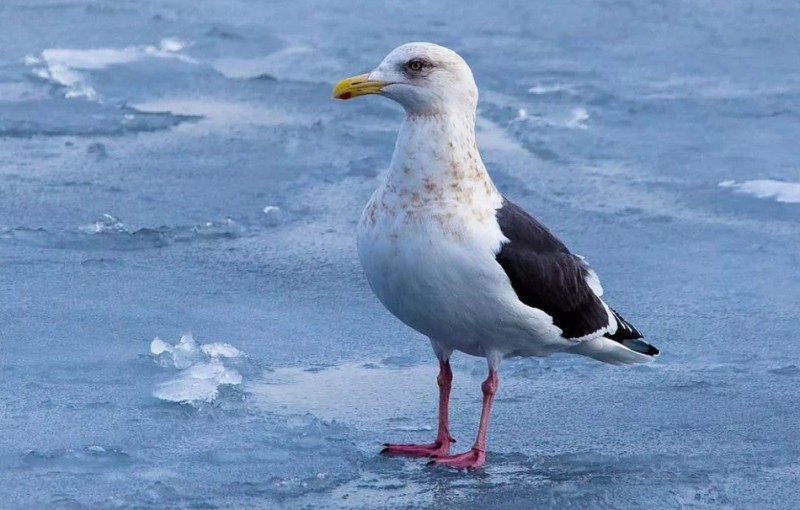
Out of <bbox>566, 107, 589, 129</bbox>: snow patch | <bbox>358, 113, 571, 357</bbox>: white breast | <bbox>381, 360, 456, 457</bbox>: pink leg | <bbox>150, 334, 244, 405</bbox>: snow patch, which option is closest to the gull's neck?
<bbox>358, 113, 571, 357</bbox>: white breast

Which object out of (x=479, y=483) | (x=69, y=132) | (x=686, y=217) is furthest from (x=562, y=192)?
(x=479, y=483)

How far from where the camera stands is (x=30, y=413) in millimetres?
5109

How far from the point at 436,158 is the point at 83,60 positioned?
265 inches

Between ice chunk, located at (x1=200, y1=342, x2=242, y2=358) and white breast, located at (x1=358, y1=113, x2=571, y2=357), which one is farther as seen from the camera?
ice chunk, located at (x1=200, y1=342, x2=242, y2=358)

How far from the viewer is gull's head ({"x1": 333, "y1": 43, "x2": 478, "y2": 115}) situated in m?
5.03

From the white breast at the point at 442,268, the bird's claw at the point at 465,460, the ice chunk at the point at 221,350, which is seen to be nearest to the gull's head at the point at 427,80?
the white breast at the point at 442,268

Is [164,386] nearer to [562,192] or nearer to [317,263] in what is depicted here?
[317,263]

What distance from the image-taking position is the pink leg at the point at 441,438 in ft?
16.6

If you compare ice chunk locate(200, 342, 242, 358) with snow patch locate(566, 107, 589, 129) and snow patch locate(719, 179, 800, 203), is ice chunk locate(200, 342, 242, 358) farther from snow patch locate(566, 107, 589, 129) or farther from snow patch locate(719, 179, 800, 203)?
snow patch locate(566, 107, 589, 129)

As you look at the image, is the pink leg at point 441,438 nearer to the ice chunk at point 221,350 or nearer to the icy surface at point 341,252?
the icy surface at point 341,252

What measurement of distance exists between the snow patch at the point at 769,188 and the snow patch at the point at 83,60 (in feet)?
14.6

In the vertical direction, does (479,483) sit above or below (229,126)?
below

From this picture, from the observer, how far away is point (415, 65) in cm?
505

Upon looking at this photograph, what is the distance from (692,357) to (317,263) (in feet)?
6.66
